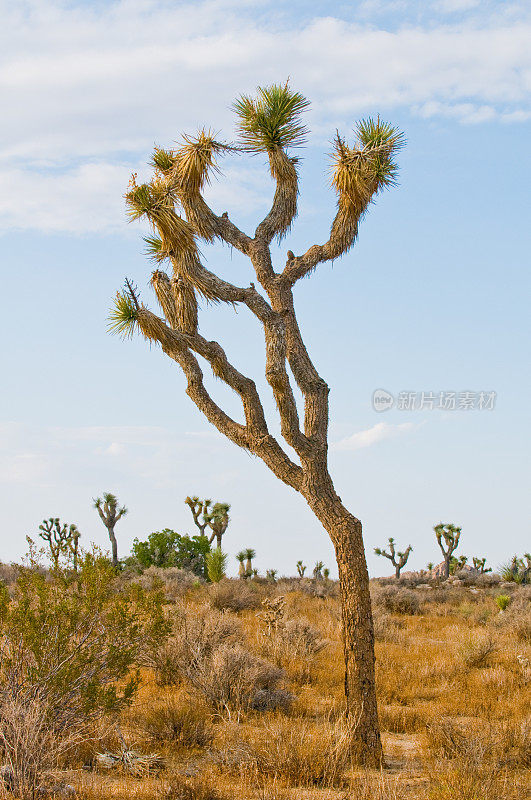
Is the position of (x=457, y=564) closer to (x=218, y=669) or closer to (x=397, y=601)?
(x=397, y=601)

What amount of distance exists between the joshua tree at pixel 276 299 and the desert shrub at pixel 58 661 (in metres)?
2.18

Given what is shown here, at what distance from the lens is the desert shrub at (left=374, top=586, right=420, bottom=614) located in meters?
19.5

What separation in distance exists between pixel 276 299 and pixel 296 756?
5111 mm

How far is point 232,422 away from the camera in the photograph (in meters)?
8.88

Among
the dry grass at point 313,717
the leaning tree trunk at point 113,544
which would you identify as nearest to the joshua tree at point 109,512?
the leaning tree trunk at point 113,544

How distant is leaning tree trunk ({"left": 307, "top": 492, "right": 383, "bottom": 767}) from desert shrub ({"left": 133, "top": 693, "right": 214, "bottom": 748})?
63.6 inches

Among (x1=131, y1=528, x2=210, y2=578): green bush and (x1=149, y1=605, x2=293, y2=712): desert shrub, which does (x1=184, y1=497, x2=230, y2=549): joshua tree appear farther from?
(x1=149, y1=605, x2=293, y2=712): desert shrub

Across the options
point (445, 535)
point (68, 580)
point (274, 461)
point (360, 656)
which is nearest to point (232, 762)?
point (360, 656)

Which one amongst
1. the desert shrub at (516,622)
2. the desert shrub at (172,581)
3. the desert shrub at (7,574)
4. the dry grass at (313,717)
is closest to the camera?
the dry grass at (313,717)

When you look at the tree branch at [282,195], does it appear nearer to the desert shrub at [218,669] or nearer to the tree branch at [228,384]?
the tree branch at [228,384]

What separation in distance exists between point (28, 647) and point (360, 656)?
11.0ft

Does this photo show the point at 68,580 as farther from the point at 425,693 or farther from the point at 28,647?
the point at 425,693

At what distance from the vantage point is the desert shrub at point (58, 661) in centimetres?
594

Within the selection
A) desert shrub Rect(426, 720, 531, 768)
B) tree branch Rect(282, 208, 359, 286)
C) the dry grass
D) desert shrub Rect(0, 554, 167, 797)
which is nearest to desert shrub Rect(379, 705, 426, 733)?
the dry grass
